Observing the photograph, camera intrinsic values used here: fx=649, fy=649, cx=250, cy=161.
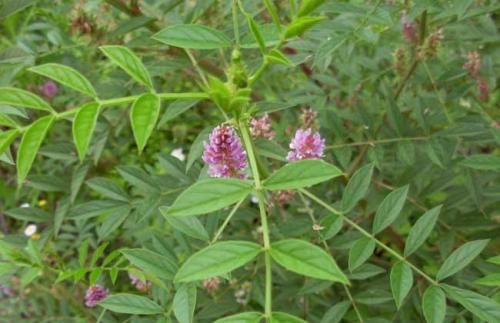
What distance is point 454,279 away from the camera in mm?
1611

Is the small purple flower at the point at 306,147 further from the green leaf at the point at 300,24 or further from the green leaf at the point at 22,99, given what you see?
the green leaf at the point at 22,99

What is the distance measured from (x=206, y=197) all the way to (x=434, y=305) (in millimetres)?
460

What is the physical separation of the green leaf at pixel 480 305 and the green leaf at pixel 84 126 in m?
0.65

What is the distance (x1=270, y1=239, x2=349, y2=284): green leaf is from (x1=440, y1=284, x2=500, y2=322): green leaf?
34 cm

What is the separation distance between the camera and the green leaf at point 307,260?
0.83 metres

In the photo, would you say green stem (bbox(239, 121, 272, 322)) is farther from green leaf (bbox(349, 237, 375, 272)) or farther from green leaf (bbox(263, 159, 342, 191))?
green leaf (bbox(349, 237, 375, 272))

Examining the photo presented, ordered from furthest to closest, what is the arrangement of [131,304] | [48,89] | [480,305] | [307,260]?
1. [48,89]
2. [131,304]
3. [480,305]
4. [307,260]

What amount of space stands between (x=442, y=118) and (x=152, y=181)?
76 cm

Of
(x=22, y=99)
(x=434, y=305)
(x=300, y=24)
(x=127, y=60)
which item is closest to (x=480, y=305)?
(x=434, y=305)

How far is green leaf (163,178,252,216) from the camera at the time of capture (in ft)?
2.91

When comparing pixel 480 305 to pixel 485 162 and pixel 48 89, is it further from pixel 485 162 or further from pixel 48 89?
pixel 48 89

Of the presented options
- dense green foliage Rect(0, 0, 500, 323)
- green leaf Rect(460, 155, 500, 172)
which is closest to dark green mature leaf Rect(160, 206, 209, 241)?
dense green foliage Rect(0, 0, 500, 323)

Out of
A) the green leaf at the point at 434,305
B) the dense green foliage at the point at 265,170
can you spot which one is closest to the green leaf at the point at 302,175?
the dense green foliage at the point at 265,170

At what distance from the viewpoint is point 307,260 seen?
2.81 ft
